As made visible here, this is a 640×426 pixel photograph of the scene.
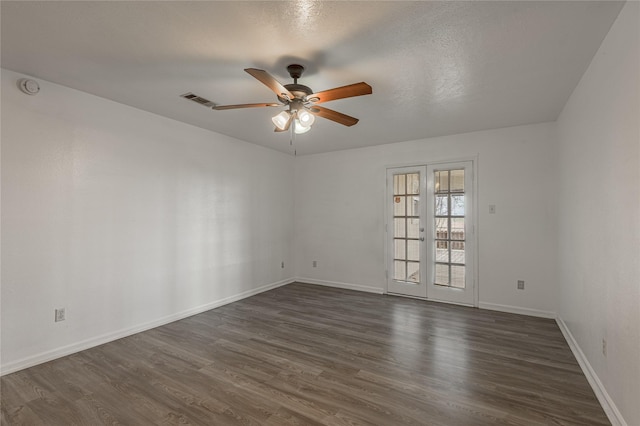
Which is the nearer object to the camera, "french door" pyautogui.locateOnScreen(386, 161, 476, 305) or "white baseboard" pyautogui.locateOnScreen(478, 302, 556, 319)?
"white baseboard" pyautogui.locateOnScreen(478, 302, 556, 319)

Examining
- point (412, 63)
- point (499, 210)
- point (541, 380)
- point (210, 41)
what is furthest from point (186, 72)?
point (499, 210)

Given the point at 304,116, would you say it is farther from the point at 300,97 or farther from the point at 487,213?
the point at 487,213

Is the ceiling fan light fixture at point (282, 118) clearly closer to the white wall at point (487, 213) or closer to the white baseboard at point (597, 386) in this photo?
the white wall at point (487, 213)

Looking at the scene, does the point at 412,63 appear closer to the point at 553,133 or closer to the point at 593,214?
the point at 593,214

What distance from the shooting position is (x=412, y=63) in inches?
97.2

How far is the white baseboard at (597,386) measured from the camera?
6.25 ft

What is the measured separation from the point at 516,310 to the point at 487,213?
1388 millimetres

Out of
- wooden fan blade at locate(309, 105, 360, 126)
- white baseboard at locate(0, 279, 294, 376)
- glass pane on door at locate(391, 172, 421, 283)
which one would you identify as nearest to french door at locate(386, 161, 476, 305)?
glass pane on door at locate(391, 172, 421, 283)

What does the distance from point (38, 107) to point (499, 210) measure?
547 cm

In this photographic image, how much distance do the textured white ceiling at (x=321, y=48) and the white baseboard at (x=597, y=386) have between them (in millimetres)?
2465

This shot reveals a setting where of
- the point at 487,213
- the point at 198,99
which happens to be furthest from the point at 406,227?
the point at 198,99

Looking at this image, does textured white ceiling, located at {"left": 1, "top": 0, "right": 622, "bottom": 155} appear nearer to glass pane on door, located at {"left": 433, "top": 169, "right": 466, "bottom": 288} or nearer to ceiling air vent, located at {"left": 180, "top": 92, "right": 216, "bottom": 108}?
ceiling air vent, located at {"left": 180, "top": 92, "right": 216, "bottom": 108}

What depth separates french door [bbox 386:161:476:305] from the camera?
4531 mm

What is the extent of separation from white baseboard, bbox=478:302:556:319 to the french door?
0.21 metres
